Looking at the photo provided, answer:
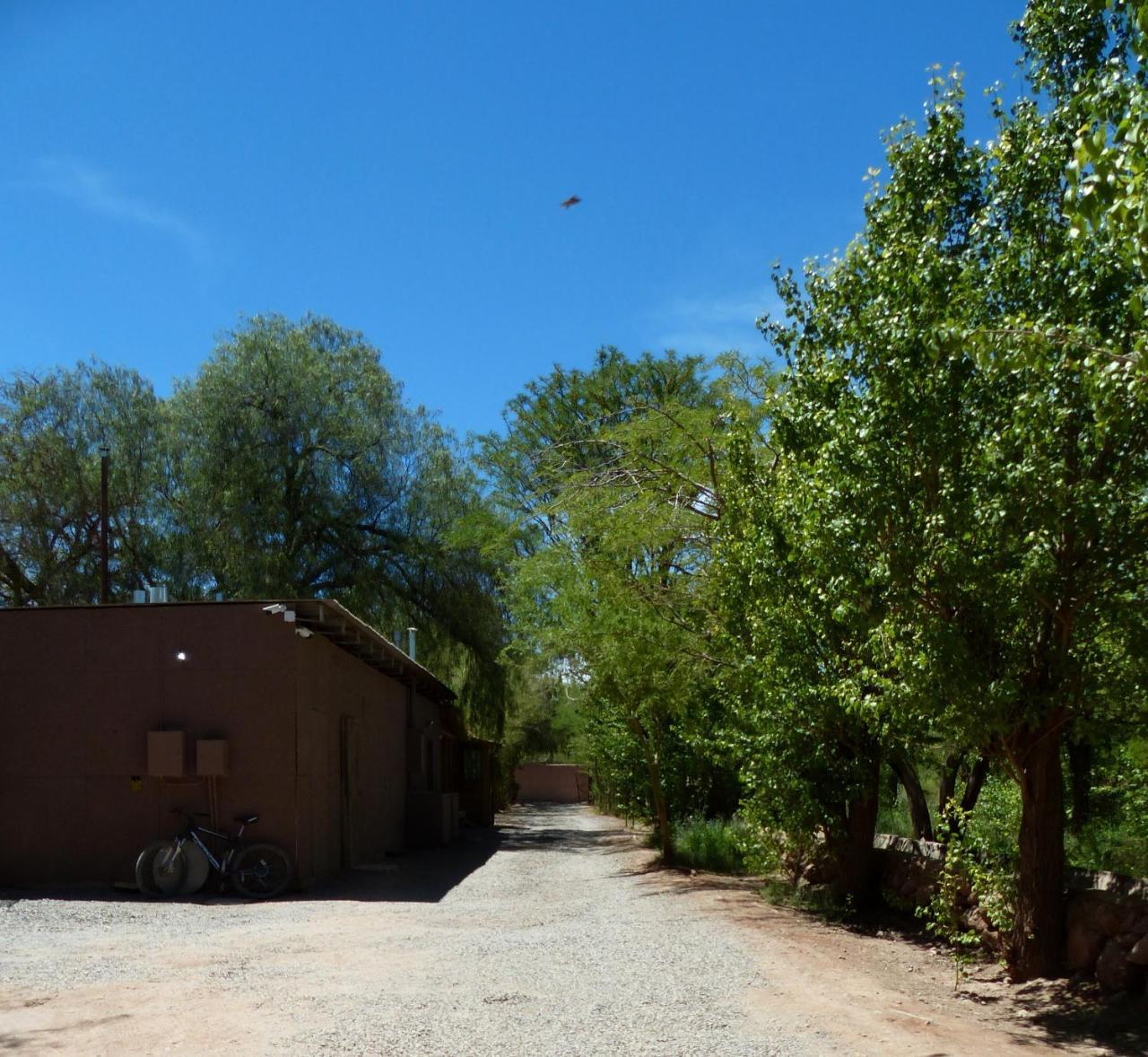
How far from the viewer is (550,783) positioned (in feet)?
175

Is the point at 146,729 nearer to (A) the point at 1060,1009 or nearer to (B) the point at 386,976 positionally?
(B) the point at 386,976

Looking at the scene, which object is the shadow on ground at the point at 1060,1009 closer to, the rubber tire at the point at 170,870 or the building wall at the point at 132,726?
the building wall at the point at 132,726

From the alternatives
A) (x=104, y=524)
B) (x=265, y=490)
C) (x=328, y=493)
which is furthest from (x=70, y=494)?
(x=328, y=493)

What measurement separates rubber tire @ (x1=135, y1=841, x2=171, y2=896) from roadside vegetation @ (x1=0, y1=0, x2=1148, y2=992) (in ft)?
21.3

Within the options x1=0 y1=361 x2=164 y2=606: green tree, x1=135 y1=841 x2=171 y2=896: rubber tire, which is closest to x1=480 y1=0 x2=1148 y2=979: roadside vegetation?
x1=135 y1=841 x2=171 y2=896: rubber tire

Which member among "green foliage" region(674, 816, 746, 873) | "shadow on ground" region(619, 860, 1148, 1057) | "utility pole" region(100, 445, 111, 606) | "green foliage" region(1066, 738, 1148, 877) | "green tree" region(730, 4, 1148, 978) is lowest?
"shadow on ground" region(619, 860, 1148, 1057)

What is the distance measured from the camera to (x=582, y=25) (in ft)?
37.0

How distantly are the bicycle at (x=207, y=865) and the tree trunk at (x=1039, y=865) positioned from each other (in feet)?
29.0

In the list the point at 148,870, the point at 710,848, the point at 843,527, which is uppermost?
the point at 843,527

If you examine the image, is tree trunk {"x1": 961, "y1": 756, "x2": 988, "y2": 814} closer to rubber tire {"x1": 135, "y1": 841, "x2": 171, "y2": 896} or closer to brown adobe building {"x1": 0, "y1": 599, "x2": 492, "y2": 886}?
brown adobe building {"x1": 0, "y1": 599, "x2": 492, "y2": 886}

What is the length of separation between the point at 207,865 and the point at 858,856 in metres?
7.51

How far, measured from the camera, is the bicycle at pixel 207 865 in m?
13.9

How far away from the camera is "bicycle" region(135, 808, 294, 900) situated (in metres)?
13.9

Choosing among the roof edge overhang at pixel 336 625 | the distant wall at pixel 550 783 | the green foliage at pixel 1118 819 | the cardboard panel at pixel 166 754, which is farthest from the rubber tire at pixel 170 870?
the distant wall at pixel 550 783
